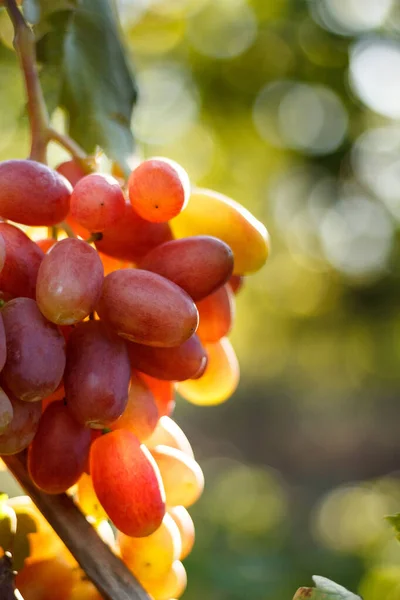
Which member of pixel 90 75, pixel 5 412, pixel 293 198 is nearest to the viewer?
pixel 5 412

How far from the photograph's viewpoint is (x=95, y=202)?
495mm

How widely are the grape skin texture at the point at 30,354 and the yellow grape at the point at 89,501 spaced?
113 millimetres

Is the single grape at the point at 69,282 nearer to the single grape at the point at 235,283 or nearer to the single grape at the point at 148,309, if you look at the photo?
the single grape at the point at 148,309

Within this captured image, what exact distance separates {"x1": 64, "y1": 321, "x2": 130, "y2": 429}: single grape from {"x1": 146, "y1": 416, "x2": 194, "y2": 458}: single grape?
0.27ft

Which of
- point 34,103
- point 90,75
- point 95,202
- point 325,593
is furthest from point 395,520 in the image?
point 90,75

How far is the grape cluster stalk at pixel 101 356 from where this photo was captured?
44 cm

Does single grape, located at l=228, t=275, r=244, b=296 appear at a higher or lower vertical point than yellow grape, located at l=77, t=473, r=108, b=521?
higher

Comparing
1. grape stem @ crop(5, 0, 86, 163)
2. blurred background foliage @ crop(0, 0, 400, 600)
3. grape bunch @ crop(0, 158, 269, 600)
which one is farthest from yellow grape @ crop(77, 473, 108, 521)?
blurred background foliage @ crop(0, 0, 400, 600)

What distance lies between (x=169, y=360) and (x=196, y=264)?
7cm

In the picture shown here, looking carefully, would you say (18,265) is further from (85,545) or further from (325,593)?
(325,593)

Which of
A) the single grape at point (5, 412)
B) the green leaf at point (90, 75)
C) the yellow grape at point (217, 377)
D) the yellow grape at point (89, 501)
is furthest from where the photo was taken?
the green leaf at point (90, 75)

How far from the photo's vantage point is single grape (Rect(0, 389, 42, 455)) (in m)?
0.43

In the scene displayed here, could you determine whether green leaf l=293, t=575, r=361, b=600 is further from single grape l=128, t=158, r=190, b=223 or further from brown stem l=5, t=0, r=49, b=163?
brown stem l=5, t=0, r=49, b=163

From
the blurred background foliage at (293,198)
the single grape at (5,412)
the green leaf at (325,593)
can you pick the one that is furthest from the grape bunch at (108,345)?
the blurred background foliage at (293,198)
